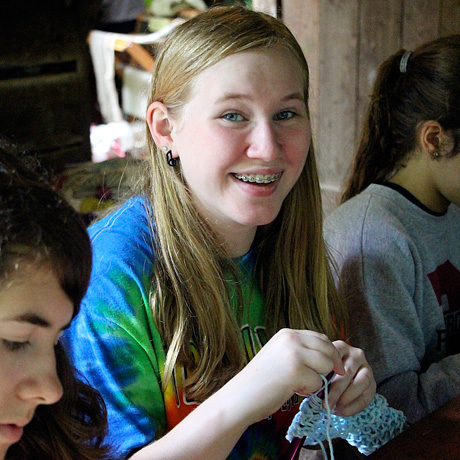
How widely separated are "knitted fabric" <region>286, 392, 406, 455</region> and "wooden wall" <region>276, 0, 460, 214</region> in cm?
109

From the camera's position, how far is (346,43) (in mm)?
2205

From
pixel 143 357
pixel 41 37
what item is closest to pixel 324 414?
pixel 143 357

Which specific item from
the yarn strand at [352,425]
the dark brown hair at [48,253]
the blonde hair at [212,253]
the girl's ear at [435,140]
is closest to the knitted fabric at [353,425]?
the yarn strand at [352,425]

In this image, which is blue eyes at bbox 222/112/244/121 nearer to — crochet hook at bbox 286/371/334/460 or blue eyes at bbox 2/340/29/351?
crochet hook at bbox 286/371/334/460

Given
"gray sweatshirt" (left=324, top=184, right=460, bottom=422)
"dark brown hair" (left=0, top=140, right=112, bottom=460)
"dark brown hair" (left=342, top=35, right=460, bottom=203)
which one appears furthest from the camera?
"dark brown hair" (left=342, top=35, right=460, bottom=203)

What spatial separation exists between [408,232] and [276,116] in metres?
0.54

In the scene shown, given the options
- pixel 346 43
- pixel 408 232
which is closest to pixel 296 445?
Result: pixel 408 232

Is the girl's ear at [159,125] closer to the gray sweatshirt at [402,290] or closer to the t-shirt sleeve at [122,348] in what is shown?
the t-shirt sleeve at [122,348]

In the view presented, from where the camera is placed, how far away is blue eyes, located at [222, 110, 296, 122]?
116 centimetres

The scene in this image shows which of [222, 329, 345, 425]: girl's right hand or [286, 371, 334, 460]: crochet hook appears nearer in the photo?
[222, 329, 345, 425]: girl's right hand

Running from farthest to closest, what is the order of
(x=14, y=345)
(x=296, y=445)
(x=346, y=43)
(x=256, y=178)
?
(x=346, y=43) < (x=256, y=178) < (x=296, y=445) < (x=14, y=345)

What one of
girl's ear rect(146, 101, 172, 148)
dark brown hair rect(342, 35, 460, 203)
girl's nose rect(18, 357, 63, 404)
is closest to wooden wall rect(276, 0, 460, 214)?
dark brown hair rect(342, 35, 460, 203)

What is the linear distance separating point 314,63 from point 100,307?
4.74ft

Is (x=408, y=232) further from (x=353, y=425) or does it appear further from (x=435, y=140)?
(x=353, y=425)
